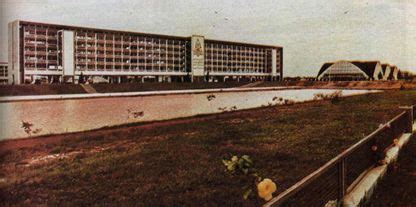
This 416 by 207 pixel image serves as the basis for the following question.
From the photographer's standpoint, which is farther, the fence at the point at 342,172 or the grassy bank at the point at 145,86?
the grassy bank at the point at 145,86

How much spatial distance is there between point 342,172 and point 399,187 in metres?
1.53

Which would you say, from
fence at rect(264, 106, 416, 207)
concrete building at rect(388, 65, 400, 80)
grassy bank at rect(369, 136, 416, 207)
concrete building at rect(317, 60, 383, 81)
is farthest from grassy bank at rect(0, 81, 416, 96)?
concrete building at rect(388, 65, 400, 80)

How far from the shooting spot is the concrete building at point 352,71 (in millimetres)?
94375

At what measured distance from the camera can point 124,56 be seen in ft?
249

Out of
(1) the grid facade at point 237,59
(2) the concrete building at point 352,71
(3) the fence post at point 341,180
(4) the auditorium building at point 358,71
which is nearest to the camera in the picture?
(3) the fence post at point 341,180

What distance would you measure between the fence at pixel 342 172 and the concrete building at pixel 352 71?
90785mm

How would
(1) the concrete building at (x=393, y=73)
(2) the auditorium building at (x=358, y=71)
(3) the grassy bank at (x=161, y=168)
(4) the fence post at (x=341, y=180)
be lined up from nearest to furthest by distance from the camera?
(4) the fence post at (x=341, y=180) → (3) the grassy bank at (x=161, y=168) → (2) the auditorium building at (x=358, y=71) → (1) the concrete building at (x=393, y=73)

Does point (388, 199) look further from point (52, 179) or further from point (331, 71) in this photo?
point (331, 71)

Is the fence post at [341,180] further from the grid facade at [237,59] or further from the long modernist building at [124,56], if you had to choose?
the grid facade at [237,59]

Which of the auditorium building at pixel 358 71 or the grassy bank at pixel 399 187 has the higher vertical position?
the auditorium building at pixel 358 71

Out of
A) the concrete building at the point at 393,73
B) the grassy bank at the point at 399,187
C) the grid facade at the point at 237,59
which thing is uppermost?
the grid facade at the point at 237,59

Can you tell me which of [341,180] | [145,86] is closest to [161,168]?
[341,180]

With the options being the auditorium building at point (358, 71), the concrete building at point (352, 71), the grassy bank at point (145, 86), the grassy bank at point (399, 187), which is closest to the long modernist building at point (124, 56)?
the concrete building at point (352, 71)

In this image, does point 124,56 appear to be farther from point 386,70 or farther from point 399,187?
point 399,187
